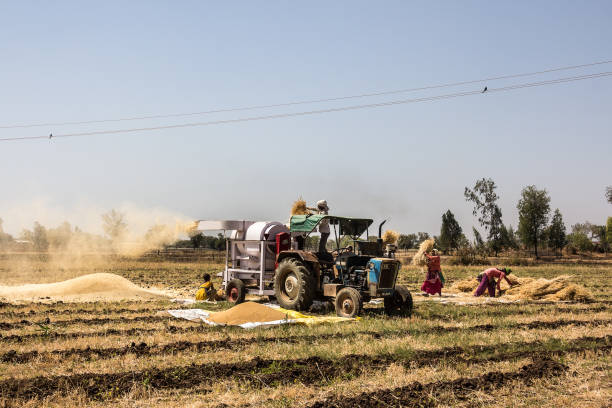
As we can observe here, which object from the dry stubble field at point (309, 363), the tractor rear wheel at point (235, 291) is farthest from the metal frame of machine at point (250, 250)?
the dry stubble field at point (309, 363)

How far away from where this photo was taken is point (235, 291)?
17.2 meters

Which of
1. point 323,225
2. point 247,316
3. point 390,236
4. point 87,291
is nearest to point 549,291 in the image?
point 390,236

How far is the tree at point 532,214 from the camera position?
81.2 metres

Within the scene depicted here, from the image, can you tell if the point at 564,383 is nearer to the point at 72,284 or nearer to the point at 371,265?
the point at 371,265

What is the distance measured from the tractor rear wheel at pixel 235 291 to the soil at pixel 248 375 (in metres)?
7.32

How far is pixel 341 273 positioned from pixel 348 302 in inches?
40.7

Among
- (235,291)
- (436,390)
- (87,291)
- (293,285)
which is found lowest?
(436,390)

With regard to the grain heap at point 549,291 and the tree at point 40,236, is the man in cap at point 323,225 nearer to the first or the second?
the grain heap at point 549,291

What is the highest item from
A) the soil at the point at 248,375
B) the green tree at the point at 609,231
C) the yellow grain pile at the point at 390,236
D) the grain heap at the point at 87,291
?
the green tree at the point at 609,231

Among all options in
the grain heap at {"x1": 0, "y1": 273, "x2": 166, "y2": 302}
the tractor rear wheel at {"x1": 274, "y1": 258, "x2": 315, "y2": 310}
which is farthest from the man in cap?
the grain heap at {"x1": 0, "y1": 273, "x2": 166, "y2": 302}

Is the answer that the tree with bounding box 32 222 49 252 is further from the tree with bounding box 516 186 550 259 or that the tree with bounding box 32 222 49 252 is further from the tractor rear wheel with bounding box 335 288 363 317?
the tree with bounding box 516 186 550 259

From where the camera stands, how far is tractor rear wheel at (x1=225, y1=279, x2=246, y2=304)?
16953 millimetres

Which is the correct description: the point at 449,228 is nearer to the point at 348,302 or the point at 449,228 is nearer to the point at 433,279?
the point at 433,279

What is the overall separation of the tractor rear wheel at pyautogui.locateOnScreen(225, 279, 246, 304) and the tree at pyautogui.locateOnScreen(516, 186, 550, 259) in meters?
71.9
